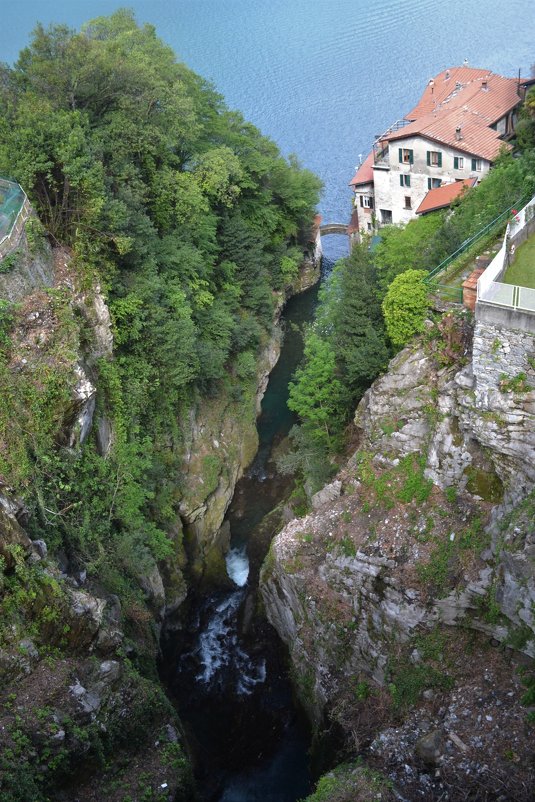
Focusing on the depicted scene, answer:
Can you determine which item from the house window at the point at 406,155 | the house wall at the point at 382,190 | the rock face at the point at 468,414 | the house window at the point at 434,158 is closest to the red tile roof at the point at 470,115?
the house window at the point at 434,158

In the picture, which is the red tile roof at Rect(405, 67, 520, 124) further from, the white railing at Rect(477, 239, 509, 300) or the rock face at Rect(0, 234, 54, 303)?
the rock face at Rect(0, 234, 54, 303)

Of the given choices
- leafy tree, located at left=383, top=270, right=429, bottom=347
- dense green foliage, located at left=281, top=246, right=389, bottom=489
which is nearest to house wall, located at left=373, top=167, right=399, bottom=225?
dense green foliage, located at left=281, top=246, right=389, bottom=489

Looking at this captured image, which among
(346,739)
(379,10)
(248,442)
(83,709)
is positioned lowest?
(346,739)

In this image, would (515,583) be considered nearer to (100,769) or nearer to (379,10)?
(100,769)

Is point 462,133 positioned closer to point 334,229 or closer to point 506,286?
point 334,229

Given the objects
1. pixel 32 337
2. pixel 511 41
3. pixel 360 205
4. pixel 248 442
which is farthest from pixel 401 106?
pixel 32 337

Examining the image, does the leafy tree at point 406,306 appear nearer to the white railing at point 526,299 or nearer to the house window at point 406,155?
the white railing at point 526,299

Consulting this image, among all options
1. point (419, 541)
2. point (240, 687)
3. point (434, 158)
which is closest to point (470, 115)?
point (434, 158)
